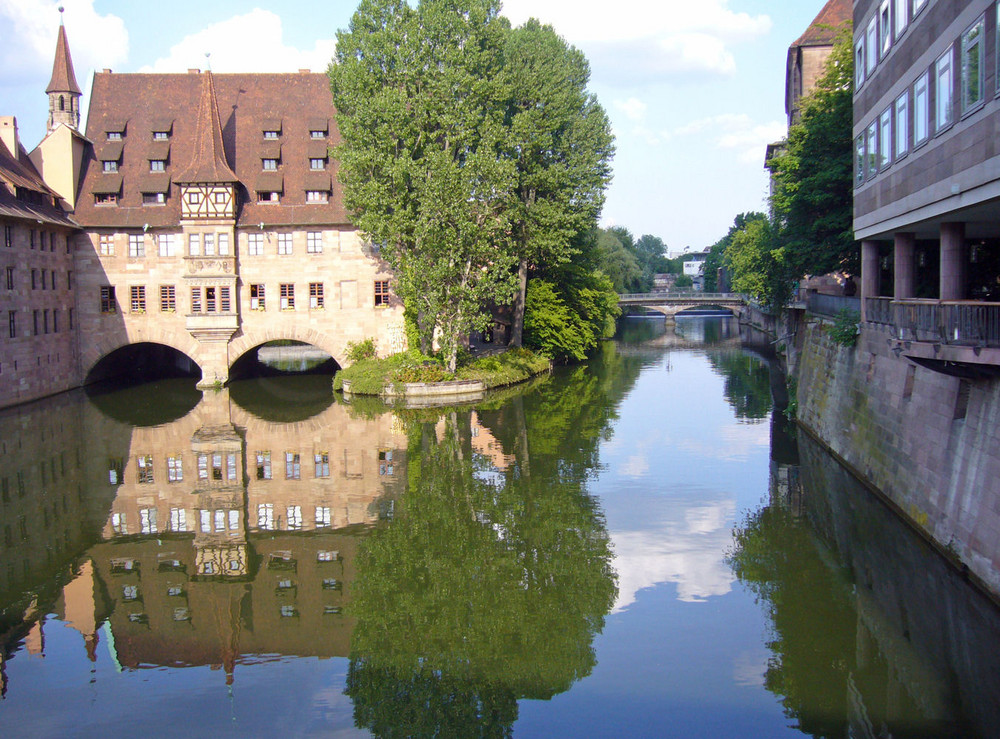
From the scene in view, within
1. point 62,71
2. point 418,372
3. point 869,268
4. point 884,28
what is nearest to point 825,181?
point 869,268

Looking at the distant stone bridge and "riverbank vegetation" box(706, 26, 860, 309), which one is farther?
the distant stone bridge

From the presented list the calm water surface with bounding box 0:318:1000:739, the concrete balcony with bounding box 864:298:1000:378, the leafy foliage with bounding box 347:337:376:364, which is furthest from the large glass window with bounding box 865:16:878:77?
the leafy foliage with bounding box 347:337:376:364

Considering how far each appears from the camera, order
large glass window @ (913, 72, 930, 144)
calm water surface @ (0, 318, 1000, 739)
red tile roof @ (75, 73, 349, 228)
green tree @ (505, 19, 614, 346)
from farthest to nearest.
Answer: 1. green tree @ (505, 19, 614, 346)
2. red tile roof @ (75, 73, 349, 228)
3. large glass window @ (913, 72, 930, 144)
4. calm water surface @ (0, 318, 1000, 739)

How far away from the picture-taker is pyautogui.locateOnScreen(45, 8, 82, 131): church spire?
4972 cm

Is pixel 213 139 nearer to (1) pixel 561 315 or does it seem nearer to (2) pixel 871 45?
(1) pixel 561 315

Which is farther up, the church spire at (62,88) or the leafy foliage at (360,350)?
the church spire at (62,88)

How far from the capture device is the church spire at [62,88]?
49.7m

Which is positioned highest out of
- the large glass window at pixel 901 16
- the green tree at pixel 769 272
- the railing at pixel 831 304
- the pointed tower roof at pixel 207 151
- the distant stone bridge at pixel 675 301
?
the pointed tower roof at pixel 207 151

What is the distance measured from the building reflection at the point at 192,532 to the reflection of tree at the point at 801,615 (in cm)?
673

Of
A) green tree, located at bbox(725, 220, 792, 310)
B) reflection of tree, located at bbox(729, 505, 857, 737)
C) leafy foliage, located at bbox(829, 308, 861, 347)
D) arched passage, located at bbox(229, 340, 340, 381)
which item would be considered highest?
green tree, located at bbox(725, 220, 792, 310)

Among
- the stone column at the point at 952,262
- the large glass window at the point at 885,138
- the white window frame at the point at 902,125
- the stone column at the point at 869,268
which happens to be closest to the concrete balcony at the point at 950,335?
the stone column at the point at 952,262

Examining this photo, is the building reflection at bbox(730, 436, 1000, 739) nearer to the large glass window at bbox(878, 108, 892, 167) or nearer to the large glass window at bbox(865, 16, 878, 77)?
the large glass window at bbox(878, 108, 892, 167)

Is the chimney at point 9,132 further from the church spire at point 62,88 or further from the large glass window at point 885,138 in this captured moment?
the large glass window at point 885,138

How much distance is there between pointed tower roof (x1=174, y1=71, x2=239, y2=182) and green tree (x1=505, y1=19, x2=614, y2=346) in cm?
1473
